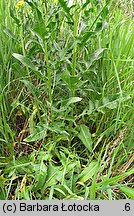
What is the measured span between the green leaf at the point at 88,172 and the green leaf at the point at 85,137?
0.22 feet

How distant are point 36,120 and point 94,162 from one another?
0.32 m

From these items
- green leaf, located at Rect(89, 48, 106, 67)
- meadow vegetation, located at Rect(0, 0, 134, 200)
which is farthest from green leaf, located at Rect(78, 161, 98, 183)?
green leaf, located at Rect(89, 48, 106, 67)

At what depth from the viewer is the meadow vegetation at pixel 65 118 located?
114cm

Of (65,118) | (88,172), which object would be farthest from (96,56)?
(88,172)

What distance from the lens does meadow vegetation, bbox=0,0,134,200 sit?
114 cm

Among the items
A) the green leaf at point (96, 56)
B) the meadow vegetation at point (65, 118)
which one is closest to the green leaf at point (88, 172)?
the meadow vegetation at point (65, 118)

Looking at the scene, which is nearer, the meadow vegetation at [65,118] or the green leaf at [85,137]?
the meadow vegetation at [65,118]

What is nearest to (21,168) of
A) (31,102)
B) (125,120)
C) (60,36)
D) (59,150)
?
(59,150)

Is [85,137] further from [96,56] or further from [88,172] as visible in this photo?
[96,56]

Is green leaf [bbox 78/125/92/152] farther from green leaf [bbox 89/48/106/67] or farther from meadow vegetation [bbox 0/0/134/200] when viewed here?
green leaf [bbox 89/48/106/67]

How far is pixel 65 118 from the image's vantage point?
4.00 feet

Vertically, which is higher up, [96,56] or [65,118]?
[96,56]

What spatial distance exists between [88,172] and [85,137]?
142 millimetres

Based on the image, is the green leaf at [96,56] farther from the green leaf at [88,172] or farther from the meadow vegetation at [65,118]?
the green leaf at [88,172]
